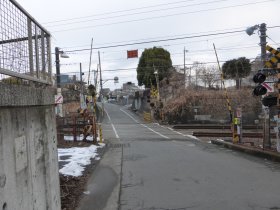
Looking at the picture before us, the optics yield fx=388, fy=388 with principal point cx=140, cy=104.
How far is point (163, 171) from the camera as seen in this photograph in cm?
1197

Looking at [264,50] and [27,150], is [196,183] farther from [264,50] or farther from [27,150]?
[264,50]

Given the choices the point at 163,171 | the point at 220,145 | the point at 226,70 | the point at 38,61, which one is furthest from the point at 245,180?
the point at 226,70

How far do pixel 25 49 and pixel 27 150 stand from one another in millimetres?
1406

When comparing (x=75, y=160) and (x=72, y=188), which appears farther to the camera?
(x=75, y=160)

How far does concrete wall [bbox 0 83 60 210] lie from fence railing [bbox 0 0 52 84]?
0.92 ft

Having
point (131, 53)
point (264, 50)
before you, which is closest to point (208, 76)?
point (131, 53)

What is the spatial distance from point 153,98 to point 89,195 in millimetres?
51359

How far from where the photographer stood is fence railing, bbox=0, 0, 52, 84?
423cm

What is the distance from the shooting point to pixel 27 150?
4.54 meters

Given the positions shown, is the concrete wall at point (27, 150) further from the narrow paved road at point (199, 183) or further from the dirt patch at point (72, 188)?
the narrow paved road at point (199, 183)

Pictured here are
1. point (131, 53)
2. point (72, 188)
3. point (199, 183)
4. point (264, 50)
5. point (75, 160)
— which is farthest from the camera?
point (131, 53)

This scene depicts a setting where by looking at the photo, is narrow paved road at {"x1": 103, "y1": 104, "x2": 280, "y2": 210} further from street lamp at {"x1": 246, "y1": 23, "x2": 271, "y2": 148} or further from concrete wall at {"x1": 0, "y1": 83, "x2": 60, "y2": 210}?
concrete wall at {"x1": 0, "y1": 83, "x2": 60, "y2": 210}

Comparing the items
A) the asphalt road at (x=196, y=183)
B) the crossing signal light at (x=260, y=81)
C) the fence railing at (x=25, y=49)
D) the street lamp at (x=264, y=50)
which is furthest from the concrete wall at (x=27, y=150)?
the street lamp at (x=264, y=50)

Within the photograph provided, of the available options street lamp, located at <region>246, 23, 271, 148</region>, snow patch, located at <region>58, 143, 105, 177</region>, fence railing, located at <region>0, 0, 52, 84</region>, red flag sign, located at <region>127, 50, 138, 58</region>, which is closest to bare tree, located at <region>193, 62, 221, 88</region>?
red flag sign, located at <region>127, 50, 138, 58</region>
